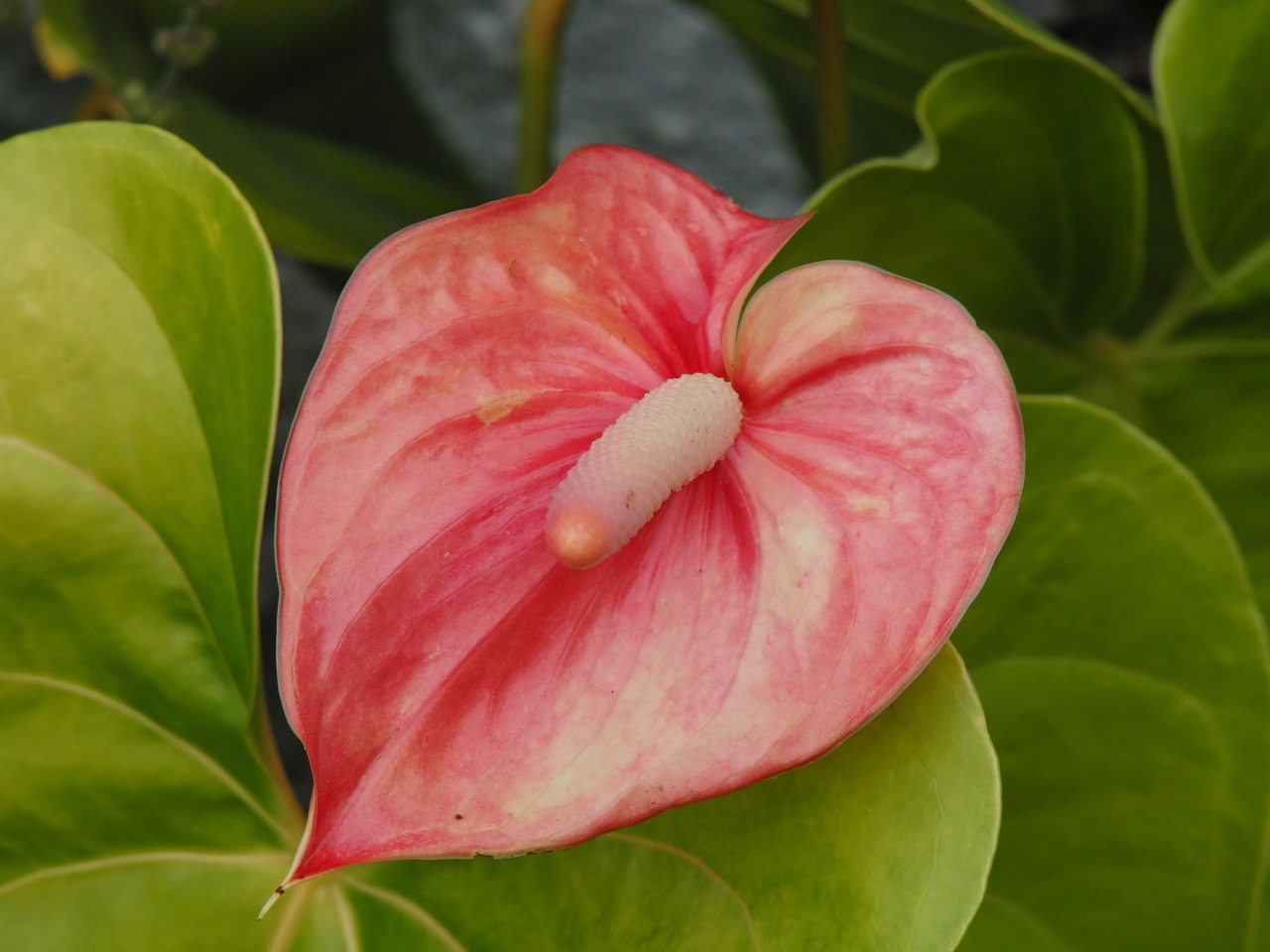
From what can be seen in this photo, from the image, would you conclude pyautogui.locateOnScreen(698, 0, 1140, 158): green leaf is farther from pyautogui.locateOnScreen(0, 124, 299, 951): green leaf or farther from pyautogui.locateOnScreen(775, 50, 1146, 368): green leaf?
pyautogui.locateOnScreen(0, 124, 299, 951): green leaf

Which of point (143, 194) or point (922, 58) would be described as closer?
point (143, 194)

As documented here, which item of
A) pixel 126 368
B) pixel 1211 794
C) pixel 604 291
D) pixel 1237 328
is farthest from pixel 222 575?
pixel 1237 328

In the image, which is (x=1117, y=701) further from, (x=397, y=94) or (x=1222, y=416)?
(x=397, y=94)

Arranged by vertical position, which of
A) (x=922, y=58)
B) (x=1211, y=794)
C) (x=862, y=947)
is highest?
(x=922, y=58)

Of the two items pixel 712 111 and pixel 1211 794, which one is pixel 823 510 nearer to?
pixel 1211 794

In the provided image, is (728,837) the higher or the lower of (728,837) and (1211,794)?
the higher

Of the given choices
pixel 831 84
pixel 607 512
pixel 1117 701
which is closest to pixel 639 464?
pixel 607 512

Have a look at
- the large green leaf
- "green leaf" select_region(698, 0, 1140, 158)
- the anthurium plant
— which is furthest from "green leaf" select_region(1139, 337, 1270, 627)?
the large green leaf

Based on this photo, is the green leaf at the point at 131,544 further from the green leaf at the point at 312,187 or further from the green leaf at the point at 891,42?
the green leaf at the point at 891,42
